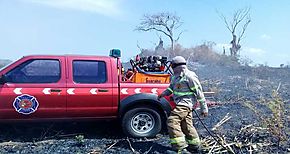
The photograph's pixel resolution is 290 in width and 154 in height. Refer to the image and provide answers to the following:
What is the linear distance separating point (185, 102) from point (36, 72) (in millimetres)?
2777

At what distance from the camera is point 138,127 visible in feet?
20.7

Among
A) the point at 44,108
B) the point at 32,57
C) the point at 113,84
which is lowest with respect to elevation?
the point at 44,108

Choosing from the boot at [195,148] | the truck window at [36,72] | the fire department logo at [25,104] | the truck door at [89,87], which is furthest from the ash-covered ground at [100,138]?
the truck window at [36,72]

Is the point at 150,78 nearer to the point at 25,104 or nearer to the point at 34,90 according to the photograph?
the point at 34,90

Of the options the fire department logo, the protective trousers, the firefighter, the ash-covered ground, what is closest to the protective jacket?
the firefighter

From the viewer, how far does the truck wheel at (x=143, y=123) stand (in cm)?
620

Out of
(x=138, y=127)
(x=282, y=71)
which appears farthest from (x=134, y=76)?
(x=282, y=71)

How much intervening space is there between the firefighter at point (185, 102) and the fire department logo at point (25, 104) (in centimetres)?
242

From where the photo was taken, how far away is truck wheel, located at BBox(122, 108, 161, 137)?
6195 millimetres

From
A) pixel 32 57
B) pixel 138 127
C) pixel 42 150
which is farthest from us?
pixel 138 127

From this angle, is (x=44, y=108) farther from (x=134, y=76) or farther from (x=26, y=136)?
(x=134, y=76)

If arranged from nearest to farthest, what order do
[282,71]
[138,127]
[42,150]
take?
[42,150], [138,127], [282,71]

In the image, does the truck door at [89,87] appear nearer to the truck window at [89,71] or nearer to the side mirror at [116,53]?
the truck window at [89,71]

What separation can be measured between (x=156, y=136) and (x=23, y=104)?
2638 millimetres
